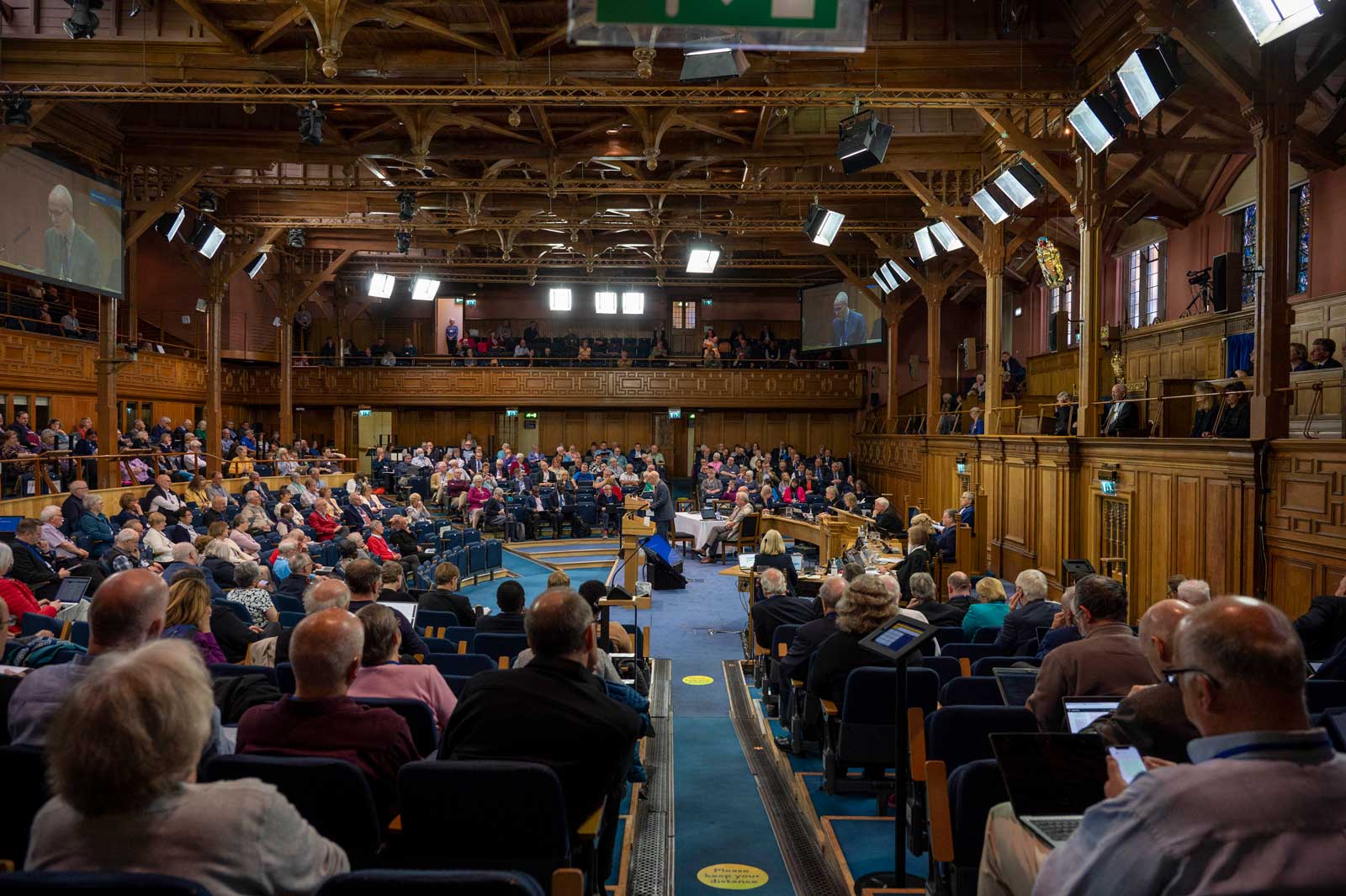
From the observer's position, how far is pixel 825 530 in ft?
42.7

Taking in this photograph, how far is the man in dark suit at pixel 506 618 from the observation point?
19.3 feet

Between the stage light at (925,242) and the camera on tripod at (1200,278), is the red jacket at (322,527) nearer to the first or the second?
the stage light at (925,242)

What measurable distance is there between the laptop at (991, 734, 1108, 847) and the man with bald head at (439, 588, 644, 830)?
3.72 feet

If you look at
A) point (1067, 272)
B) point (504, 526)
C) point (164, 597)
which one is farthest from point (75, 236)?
point (1067, 272)

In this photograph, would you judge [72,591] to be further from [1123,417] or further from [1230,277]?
[1230,277]

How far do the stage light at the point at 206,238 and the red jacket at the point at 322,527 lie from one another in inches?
219

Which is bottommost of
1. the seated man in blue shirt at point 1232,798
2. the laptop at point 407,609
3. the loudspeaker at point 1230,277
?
the laptop at point 407,609

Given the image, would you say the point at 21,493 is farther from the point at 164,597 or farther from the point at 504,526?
the point at 164,597

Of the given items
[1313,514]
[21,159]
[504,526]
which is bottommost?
[504,526]

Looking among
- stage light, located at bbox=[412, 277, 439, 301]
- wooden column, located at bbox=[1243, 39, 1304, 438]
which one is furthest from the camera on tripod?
stage light, located at bbox=[412, 277, 439, 301]

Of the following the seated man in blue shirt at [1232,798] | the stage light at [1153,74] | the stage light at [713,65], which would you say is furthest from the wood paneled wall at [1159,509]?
the seated man in blue shirt at [1232,798]

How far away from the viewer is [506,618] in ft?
19.4

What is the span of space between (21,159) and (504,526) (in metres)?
9.22

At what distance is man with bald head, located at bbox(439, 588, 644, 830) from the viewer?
8.68 ft
